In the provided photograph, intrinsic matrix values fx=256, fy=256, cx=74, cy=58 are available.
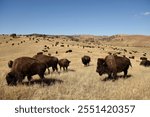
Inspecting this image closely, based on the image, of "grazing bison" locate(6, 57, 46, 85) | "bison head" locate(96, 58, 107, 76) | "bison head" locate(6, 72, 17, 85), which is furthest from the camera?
"bison head" locate(96, 58, 107, 76)

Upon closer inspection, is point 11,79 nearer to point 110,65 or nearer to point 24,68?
point 24,68

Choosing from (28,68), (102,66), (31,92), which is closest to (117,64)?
(102,66)

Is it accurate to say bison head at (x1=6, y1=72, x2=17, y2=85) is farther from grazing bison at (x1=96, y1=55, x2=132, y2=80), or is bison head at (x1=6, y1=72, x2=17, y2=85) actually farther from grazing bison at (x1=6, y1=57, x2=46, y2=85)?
grazing bison at (x1=96, y1=55, x2=132, y2=80)

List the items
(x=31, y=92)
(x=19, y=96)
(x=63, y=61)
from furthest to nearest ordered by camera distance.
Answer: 1. (x=63, y=61)
2. (x=31, y=92)
3. (x=19, y=96)

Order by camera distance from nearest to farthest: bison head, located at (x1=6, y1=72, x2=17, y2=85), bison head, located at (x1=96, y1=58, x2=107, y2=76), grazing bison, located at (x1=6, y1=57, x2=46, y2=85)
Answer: bison head, located at (x1=6, y1=72, x2=17, y2=85) < grazing bison, located at (x1=6, y1=57, x2=46, y2=85) < bison head, located at (x1=96, y1=58, x2=107, y2=76)

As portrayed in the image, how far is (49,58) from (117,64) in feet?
25.8

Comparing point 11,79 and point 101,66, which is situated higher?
point 101,66

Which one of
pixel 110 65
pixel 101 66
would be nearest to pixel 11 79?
pixel 101 66

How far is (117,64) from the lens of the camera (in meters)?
18.1

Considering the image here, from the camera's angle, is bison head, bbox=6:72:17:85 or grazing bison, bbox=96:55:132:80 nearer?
bison head, bbox=6:72:17:85

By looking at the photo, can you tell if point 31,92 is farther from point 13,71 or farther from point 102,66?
point 102,66

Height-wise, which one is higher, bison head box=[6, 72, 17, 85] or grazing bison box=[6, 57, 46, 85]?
grazing bison box=[6, 57, 46, 85]

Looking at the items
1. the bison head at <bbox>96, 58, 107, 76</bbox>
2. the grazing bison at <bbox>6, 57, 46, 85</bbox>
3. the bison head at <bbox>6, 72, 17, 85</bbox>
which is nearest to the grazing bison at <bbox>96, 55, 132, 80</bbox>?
the bison head at <bbox>96, 58, 107, 76</bbox>

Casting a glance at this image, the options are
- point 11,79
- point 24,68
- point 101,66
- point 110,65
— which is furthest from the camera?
point 110,65
